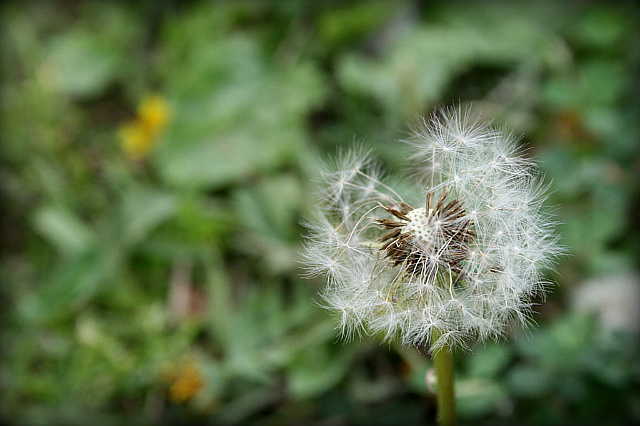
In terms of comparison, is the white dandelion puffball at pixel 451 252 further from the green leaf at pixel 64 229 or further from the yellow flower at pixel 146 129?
the yellow flower at pixel 146 129

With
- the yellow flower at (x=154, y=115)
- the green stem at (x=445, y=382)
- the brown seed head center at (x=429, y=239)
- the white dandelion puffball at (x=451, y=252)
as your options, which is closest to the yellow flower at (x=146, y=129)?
the yellow flower at (x=154, y=115)

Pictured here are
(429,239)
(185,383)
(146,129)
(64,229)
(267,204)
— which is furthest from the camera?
(146,129)

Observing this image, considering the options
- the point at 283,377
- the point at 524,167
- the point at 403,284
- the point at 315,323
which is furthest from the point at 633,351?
the point at 283,377

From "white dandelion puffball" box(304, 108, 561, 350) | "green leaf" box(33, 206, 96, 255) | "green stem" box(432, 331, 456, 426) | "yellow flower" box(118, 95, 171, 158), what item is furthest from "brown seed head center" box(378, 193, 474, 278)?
"yellow flower" box(118, 95, 171, 158)

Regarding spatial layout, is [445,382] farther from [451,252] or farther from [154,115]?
[154,115]

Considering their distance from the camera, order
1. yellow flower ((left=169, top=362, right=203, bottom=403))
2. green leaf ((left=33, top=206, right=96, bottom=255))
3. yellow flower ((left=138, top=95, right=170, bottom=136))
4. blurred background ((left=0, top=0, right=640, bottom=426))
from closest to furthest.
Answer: blurred background ((left=0, top=0, right=640, bottom=426)) → yellow flower ((left=169, top=362, right=203, bottom=403)) → green leaf ((left=33, top=206, right=96, bottom=255)) → yellow flower ((left=138, top=95, right=170, bottom=136))

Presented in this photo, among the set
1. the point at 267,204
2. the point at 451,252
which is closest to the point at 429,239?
the point at 451,252

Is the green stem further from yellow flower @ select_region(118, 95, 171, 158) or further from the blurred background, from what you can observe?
yellow flower @ select_region(118, 95, 171, 158)
